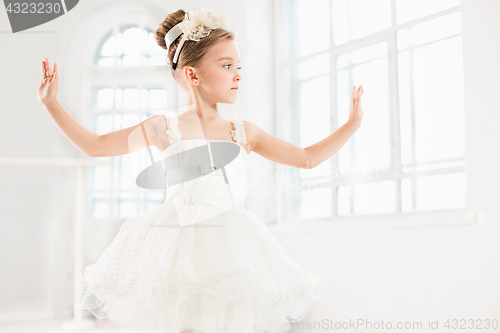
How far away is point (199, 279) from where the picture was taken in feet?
3.15

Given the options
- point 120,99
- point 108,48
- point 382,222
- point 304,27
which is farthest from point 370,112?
point 108,48

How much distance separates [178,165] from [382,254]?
1009 mm

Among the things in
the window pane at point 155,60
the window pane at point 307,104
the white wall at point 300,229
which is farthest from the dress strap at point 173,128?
the window pane at point 155,60

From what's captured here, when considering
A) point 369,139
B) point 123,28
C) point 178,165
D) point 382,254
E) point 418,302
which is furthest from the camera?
point 123,28

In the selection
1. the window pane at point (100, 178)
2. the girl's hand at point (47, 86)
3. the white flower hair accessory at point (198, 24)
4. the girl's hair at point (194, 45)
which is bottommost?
the window pane at point (100, 178)

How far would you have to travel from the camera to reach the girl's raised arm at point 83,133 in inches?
43.6

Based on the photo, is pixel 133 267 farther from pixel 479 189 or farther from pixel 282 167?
pixel 282 167

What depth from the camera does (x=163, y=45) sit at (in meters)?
1.29

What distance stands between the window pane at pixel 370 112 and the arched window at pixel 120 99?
3.40 feet

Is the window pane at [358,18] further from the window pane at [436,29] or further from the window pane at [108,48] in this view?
the window pane at [108,48]

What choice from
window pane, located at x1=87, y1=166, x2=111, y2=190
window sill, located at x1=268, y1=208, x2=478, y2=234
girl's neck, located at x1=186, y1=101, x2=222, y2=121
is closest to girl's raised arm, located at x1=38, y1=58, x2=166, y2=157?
girl's neck, located at x1=186, y1=101, x2=222, y2=121

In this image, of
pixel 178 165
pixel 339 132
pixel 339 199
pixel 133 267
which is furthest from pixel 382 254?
pixel 133 267

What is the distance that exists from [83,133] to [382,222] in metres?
1.19

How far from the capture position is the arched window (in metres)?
2.67
